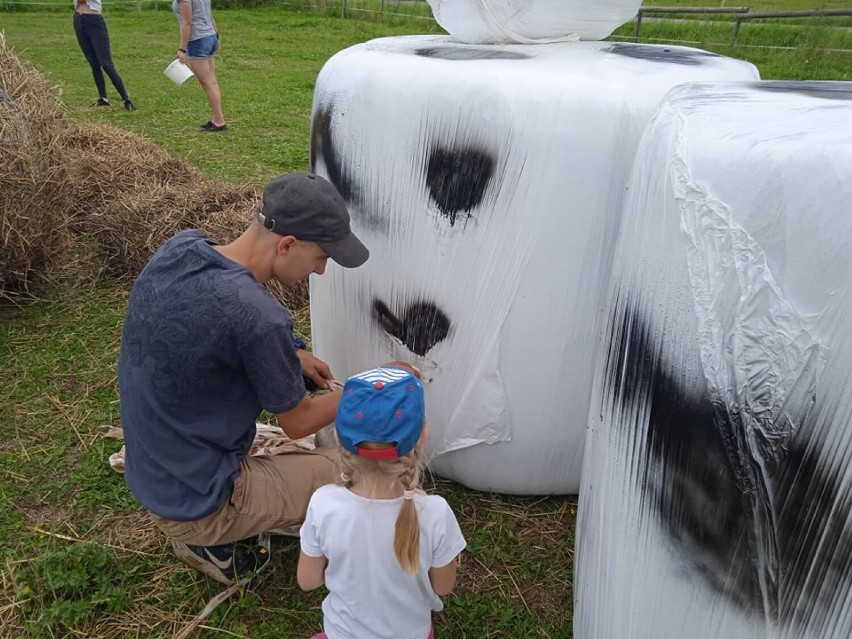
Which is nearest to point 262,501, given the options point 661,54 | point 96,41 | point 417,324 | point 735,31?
point 417,324

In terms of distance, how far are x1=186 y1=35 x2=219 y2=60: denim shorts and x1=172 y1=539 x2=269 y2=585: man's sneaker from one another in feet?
16.6

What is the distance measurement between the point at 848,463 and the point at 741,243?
0.33 m

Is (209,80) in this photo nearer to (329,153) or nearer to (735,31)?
(329,153)

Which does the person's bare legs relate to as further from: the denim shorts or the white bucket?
the white bucket

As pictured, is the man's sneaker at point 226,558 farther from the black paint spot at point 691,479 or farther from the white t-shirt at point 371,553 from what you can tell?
the black paint spot at point 691,479

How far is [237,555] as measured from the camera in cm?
182

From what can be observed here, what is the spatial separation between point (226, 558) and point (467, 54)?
1444 millimetres

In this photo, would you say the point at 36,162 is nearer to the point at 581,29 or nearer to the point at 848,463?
the point at 581,29

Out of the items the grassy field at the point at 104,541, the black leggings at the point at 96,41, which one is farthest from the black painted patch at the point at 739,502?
the black leggings at the point at 96,41

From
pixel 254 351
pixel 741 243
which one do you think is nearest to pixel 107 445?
pixel 254 351

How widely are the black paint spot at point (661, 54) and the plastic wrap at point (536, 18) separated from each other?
3.4 inches

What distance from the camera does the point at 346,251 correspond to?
1.60 meters

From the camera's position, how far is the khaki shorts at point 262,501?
170 centimetres

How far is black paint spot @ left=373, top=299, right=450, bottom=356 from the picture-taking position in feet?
5.97
